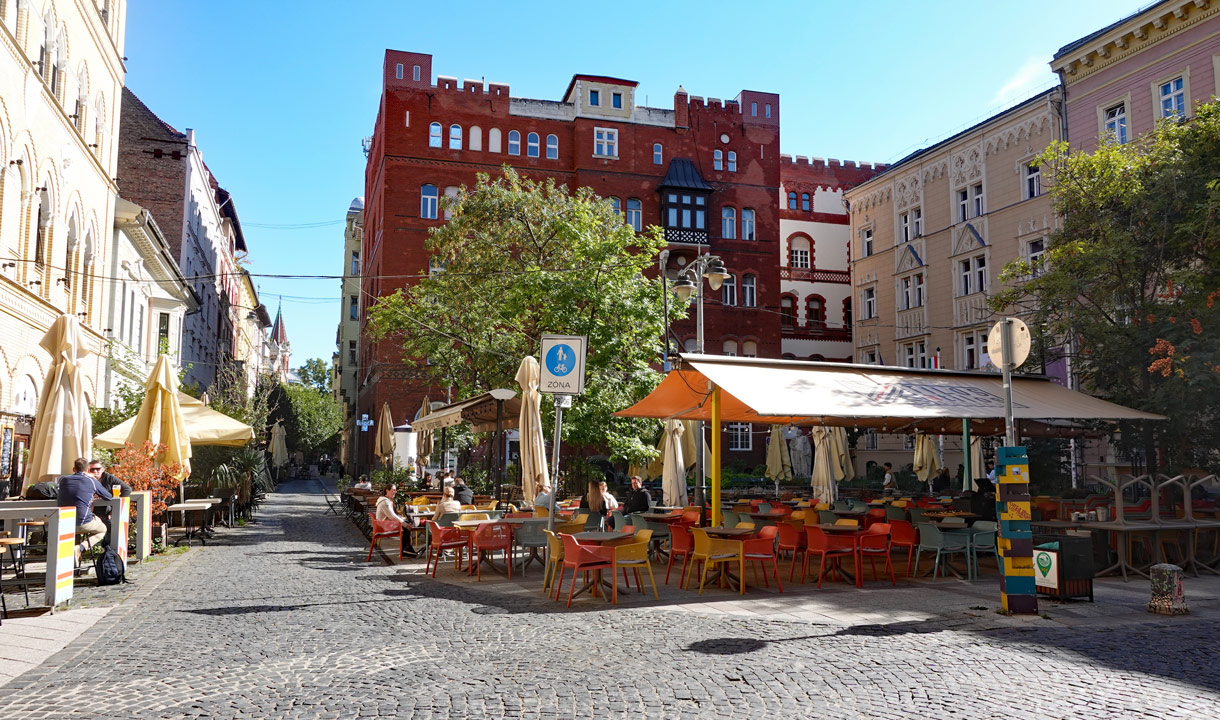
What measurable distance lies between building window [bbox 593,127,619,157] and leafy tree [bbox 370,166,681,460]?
1652 centimetres

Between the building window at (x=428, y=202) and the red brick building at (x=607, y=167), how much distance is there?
51mm

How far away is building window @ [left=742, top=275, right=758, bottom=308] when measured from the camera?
151 feet

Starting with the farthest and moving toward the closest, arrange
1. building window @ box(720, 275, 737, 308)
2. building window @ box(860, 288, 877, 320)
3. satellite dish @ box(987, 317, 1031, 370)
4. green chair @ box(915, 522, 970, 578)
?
1. building window @ box(720, 275, 737, 308)
2. building window @ box(860, 288, 877, 320)
3. green chair @ box(915, 522, 970, 578)
4. satellite dish @ box(987, 317, 1031, 370)

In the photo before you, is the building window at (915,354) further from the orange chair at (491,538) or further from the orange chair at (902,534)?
the orange chair at (491,538)

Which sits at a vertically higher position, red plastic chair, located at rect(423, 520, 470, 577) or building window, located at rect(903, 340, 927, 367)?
building window, located at rect(903, 340, 927, 367)

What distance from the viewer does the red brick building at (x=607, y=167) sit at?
42188 mm

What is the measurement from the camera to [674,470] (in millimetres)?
17859

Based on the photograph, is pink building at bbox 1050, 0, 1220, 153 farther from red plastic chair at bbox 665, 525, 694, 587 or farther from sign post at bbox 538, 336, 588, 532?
sign post at bbox 538, 336, 588, 532

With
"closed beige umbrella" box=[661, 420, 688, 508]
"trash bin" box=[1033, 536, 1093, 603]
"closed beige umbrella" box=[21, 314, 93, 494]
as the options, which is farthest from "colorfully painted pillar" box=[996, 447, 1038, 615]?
"closed beige umbrella" box=[21, 314, 93, 494]

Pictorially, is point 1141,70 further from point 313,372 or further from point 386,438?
point 313,372

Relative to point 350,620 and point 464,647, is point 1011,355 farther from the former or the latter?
point 350,620

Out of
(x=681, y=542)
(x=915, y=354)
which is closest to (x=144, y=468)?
(x=681, y=542)

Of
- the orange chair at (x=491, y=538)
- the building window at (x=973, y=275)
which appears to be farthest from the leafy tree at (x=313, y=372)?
the orange chair at (x=491, y=538)

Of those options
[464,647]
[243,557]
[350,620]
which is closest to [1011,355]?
[464,647]
